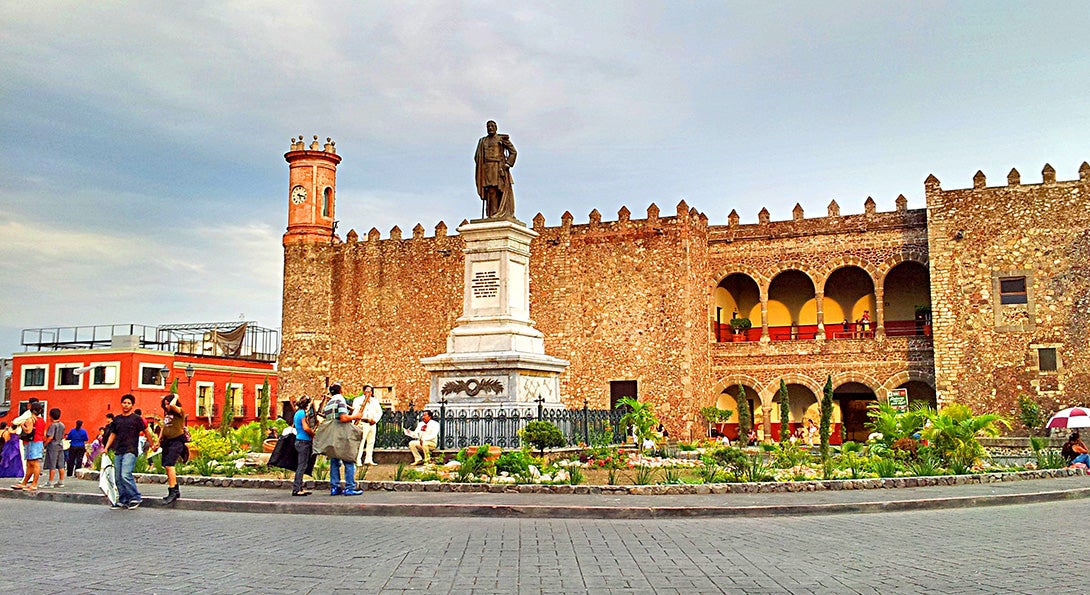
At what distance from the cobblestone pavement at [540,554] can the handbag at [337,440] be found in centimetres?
132

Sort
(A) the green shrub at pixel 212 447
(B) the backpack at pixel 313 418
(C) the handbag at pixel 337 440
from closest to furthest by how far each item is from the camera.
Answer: (C) the handbag at pixel 337 440, (B) the backpack at pixel 313 418, (A) the green shrub at pixel 212 447

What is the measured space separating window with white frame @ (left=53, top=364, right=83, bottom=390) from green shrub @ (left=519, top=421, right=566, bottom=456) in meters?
33.0

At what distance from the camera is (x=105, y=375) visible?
40938mm

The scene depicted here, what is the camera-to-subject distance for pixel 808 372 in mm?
33062

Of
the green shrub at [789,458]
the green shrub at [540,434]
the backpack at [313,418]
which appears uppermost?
the backpack at [313,418]

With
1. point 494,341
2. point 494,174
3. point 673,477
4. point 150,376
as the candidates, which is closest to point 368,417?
point 494,341

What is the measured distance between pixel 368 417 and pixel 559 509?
14.3 feet

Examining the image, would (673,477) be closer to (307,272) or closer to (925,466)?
(925,466)

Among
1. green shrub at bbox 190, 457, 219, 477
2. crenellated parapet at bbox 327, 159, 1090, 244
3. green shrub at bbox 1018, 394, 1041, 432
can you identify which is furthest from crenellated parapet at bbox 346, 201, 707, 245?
green shrub at bbox 190, 457, 219, 477

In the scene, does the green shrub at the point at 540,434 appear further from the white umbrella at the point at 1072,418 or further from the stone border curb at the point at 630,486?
the white umbrella at the point at 1072,418

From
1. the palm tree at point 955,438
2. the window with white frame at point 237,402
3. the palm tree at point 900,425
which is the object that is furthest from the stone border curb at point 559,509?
the window with white frame at point 237,402

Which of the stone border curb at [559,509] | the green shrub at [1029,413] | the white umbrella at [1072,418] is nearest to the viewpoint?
the stone border curb at [559,509]

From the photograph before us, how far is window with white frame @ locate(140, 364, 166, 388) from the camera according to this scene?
136ft

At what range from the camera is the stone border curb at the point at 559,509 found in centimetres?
1057
